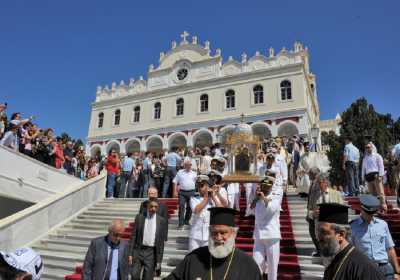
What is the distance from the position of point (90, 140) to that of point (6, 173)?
27.3 m

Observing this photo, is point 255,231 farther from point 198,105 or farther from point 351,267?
point 198,105

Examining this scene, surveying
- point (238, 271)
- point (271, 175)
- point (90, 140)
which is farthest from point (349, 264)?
point (90, 140)

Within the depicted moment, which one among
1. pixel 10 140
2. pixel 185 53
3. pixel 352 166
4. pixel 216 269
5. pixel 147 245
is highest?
pixel 185 53

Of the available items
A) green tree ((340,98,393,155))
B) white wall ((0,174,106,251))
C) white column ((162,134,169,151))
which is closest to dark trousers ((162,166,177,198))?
white wall ((0,174,106,251))

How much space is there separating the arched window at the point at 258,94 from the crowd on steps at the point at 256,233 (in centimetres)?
1821

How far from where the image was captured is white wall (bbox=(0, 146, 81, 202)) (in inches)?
424

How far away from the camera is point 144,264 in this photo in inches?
205

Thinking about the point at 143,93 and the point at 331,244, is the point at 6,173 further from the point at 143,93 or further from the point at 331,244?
the point at 143,93

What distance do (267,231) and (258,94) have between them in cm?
2565

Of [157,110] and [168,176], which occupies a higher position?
[157,110]

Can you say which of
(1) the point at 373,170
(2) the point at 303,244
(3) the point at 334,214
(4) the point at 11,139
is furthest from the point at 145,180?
(3) the point at 334,214

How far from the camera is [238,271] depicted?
9.10 ft

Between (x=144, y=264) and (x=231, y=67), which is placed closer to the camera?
(x=144, y=264)

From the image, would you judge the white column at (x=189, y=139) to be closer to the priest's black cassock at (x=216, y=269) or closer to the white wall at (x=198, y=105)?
the white wall at (x=198, y=105)
